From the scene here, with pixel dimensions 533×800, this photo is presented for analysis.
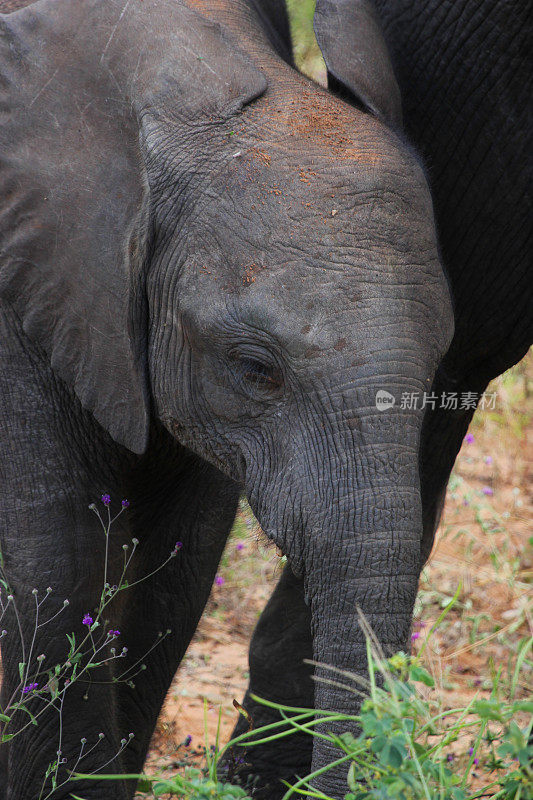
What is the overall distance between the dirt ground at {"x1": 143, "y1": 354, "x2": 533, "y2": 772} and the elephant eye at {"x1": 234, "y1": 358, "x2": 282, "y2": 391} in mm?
Answer: 1609

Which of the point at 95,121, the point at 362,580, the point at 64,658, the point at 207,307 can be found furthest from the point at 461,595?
the point at 95,121

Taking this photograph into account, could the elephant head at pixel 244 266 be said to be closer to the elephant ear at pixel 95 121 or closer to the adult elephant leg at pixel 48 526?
the elephant ear at pixel 95 121

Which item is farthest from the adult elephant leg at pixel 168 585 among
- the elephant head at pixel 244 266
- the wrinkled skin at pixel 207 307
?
the elephant head at pixel 244 266

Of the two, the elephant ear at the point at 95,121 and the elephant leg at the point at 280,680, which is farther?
the elephant leg at the point at 280,680

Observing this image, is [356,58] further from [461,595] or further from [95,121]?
[461,595]

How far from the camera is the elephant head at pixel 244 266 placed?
253cm

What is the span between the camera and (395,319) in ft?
8.35

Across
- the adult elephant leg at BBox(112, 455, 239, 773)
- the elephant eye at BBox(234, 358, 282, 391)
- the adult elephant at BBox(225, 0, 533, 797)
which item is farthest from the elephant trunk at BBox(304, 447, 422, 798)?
the adult elephant at BBox(225, 0, 533, 797)

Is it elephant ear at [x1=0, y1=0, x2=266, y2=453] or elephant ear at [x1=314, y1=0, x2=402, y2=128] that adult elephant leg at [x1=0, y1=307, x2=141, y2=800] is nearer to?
elephant ear at [x1=0, y1=0, x2=266, y2=453]

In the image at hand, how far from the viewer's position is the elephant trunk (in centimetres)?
249

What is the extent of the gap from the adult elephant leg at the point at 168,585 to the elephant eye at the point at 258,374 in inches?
27.9

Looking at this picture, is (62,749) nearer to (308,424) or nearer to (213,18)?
(308,424)

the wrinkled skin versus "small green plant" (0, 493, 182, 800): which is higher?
the wrinkled skin

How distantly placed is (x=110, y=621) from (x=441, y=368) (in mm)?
1292
